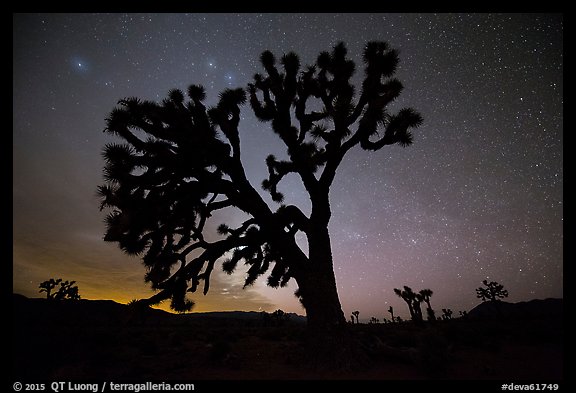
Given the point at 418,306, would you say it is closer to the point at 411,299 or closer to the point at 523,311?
the point at 411,299

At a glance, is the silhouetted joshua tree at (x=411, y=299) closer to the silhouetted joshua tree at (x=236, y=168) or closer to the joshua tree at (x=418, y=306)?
the joshua tree at (x=418, y=306)

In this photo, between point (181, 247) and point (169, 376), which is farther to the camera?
point (181, 247)

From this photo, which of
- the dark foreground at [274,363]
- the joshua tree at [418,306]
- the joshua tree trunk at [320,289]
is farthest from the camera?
the joshua tree at [418,306]

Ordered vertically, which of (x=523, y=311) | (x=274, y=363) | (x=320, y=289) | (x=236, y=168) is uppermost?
(x=236, y=168)

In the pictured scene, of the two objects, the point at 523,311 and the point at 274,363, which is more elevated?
the point at 274,363

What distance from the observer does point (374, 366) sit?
5.98m

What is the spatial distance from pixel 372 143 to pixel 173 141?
17.9 feet

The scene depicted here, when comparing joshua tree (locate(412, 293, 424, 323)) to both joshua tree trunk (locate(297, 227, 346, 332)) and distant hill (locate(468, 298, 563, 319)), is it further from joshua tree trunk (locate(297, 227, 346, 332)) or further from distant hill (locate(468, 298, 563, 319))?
joshua tree trunk (locate(297, 227, 346, 332))

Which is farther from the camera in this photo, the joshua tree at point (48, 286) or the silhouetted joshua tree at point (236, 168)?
the joshua tree at point (48, 286)

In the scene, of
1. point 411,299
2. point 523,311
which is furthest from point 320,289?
point 523,311

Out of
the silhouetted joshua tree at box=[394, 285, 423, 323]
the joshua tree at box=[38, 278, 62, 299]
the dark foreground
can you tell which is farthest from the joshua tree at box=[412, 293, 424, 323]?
the joshua tree at box=[38, 278, 62, 299]

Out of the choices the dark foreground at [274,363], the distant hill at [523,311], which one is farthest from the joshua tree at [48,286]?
the distant hill at [523,311]
